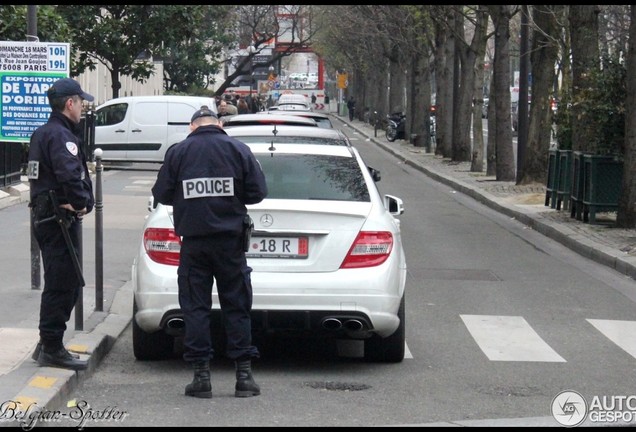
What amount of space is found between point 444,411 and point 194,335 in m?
1.52

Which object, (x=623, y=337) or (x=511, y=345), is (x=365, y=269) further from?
(x=623, y=337)

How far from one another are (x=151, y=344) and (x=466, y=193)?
61.2 ft

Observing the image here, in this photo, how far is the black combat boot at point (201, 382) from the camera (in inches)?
285

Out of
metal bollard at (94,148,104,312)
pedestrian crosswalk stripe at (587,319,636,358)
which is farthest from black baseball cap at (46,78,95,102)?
pedestrian crosswalk stripe at (587,319,636,358)

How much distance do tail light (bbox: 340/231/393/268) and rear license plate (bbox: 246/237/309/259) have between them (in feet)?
0.99

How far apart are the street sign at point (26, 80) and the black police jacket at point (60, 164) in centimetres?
340

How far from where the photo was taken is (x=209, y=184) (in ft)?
23.3

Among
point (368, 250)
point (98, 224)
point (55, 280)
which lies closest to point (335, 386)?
point (368, 250)

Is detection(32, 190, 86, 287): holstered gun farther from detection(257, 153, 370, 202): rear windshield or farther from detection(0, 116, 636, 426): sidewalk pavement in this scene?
detection(257, 153, 370, 202): rear windshield

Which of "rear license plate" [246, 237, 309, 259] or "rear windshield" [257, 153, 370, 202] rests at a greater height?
"rear windshield" [257, 153, 370, 202]

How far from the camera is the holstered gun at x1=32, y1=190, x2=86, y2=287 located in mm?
7559

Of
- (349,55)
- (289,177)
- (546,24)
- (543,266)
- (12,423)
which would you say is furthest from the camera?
(349,55)

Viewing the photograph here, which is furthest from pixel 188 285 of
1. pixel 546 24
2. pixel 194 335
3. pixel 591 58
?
pixel 546 24

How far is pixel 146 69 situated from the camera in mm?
37250
